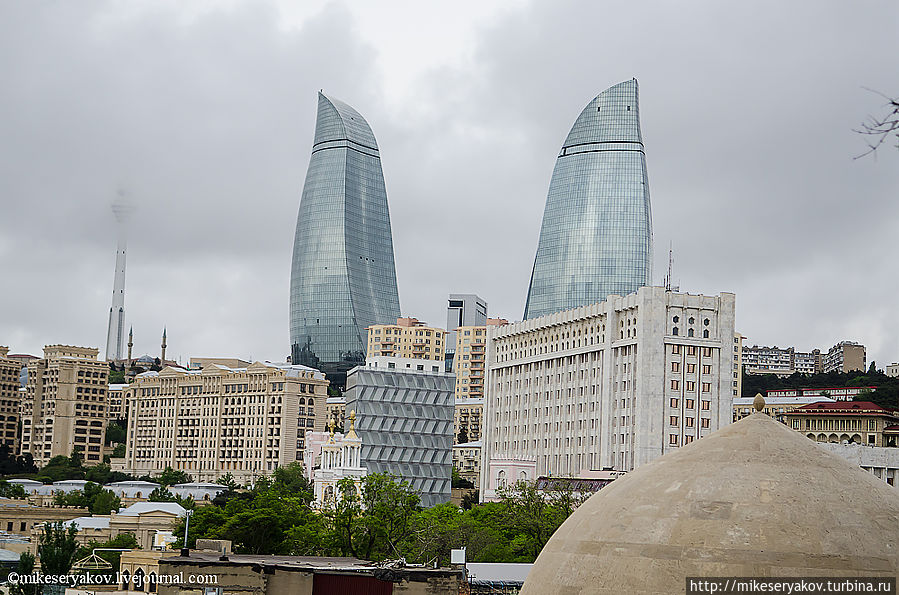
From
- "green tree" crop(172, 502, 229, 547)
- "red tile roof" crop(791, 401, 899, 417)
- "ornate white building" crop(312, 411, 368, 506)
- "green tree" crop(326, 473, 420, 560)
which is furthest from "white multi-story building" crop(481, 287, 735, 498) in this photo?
"green tree" crop(326, 473, 420, 560)

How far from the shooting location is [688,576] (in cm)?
1712

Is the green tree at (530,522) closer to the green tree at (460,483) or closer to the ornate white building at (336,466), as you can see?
the ornate white building at (336,466)

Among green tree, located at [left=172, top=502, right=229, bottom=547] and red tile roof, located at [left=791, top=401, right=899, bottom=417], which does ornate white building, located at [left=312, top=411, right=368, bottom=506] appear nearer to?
green tree, located at [left=172, top=502, right=229, bottom=547]

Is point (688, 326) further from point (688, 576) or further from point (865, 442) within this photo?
point (688, 576)

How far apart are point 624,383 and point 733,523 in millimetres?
119001

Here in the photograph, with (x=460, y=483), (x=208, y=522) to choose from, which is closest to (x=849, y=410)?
(x=460, y=483)

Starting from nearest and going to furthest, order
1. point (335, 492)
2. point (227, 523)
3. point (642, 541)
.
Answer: point (642, 541)
point (227, 523)
point (335, 492)

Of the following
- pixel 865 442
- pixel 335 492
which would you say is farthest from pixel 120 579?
pixel 865 442

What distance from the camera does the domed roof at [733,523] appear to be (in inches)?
672

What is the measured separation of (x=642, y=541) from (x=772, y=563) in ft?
6.31

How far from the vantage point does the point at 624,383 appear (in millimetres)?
135250

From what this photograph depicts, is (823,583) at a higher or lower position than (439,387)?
lower

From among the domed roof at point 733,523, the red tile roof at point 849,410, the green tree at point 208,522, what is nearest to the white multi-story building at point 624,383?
the red tile roof at point 849,410

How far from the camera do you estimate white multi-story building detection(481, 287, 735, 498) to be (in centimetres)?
13038
